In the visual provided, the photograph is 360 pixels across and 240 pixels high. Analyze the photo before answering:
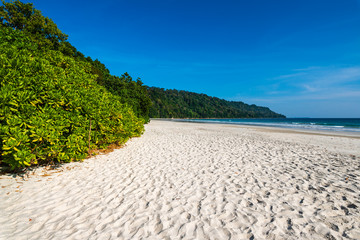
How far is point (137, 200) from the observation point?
3.45 meters

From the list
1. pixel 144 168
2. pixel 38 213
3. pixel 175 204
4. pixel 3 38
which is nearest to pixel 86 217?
pixel 38 213

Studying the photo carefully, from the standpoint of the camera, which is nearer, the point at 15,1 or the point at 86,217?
the point at 86,217

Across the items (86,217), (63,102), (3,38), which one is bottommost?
(86,217)

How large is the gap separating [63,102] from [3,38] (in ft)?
13.8

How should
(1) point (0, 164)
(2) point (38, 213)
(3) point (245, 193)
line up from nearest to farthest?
(2) point (38, 213) < (3) point (245, 193) < (1) point (0, 164)

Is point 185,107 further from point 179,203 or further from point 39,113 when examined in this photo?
point 179,203

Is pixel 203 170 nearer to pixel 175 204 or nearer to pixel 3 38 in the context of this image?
pixel 175 204

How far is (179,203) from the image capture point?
3.40 meters

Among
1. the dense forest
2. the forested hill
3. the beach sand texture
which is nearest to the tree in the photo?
the dense forest

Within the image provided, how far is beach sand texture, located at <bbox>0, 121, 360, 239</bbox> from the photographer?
8.52 feet

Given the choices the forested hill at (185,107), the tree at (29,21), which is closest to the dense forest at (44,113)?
the tree at (29,21)

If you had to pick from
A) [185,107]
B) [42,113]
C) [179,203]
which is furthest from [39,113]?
[185,107]

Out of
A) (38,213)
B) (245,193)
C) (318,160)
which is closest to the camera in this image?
(38,213)

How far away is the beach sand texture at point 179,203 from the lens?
2.60m
